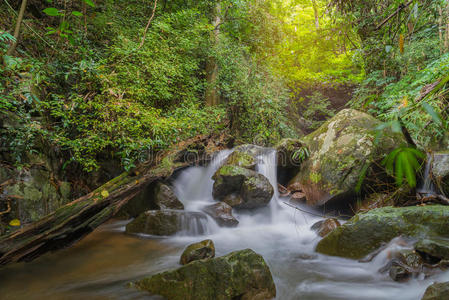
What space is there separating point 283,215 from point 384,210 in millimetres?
2330

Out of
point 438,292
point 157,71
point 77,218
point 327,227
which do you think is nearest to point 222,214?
point 327,227

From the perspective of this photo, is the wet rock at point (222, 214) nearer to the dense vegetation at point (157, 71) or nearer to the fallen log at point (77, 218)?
the fallen log at point (77, 218)

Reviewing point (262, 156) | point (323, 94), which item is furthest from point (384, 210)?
point (323, 94)

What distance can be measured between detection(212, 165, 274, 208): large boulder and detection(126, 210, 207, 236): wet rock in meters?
1.29

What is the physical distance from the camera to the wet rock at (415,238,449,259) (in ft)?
8.91

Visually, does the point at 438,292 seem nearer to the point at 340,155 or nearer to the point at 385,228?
the point at 385,228

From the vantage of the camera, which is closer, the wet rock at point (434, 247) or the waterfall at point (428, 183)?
the wet rock at point (434, 247)

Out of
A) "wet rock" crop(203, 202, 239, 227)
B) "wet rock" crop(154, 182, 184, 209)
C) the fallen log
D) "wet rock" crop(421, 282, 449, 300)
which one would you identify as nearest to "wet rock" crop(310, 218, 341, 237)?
"wet rock" crop(203, 202, 239, 227)

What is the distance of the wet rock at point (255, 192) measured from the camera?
5.30 meters

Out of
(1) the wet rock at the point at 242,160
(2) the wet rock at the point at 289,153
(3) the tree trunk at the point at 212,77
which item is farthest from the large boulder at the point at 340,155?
(3) the tree trunk at the point at 212,77

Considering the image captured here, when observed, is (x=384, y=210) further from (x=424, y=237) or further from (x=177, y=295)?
(x=177, y=295)

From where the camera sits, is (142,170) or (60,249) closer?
(60,249)

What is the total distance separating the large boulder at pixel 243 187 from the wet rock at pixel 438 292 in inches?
138

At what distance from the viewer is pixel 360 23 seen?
9.00ft
